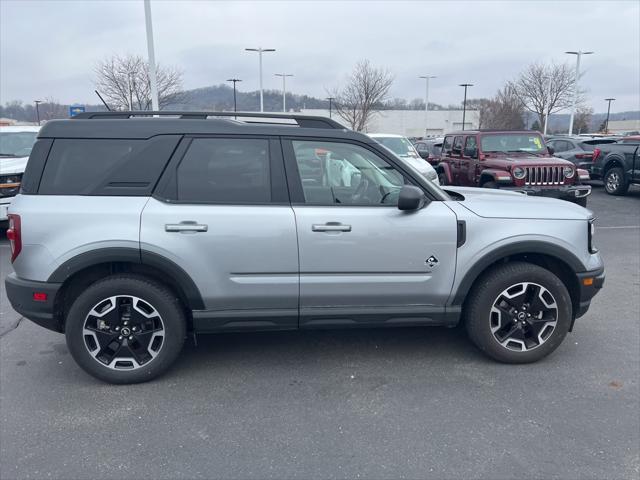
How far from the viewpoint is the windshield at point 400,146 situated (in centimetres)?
A: 1270

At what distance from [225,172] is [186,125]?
45 cm

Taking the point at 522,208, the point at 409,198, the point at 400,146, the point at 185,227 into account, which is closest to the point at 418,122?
the point at 400,146

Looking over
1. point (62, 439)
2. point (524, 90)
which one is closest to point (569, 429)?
point (62, 439)

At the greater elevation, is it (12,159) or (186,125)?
(186,125)

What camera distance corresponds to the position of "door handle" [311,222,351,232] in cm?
361

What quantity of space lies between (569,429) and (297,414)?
5.57 ft

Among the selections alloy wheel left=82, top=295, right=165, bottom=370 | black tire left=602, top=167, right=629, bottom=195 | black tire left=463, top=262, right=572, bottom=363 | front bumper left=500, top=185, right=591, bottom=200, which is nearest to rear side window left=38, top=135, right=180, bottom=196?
alloy wheel left=82, top=295, right=165, bottom=370

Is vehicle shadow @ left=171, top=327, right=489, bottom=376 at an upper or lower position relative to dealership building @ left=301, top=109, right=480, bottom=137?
lower

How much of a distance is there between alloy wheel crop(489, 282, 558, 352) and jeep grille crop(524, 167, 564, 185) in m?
6.83

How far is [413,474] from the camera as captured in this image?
107 inches

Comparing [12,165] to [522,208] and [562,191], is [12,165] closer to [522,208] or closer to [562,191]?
[522,208]

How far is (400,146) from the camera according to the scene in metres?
13.0

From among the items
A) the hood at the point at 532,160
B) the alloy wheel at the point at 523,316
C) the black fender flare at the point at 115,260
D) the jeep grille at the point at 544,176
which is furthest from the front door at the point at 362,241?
the hood at the point at 532,160

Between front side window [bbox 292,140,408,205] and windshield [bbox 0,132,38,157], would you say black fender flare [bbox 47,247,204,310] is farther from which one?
windshield [bbox 0,132,38,157]
